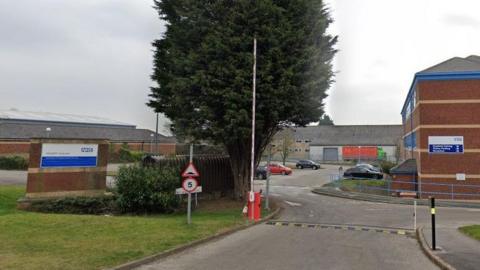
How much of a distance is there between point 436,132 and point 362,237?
724 inches

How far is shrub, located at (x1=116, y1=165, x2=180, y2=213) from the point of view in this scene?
19125mm

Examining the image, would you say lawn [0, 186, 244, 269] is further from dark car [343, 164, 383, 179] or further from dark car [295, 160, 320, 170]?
dark car [295, 160, 320, 170]

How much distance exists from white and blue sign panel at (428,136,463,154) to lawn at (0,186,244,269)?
1837cm

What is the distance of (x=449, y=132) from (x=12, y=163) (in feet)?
128

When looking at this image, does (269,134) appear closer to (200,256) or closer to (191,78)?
(191,78)

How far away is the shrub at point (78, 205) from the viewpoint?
19.2 meters

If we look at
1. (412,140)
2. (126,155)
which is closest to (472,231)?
(412,140)

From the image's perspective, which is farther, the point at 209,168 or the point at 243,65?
the point at 209,168

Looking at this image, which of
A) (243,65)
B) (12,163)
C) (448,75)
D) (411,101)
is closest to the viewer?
(243,65)

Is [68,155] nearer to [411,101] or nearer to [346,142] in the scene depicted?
[411,101]

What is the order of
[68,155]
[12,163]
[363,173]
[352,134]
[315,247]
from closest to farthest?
[315,247] → [68,155] → [12,163] → [363,173] → [352,134]

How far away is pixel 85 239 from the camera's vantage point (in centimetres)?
1120

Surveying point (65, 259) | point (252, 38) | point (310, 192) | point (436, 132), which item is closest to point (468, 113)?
point (436, 132)

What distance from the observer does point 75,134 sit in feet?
219
